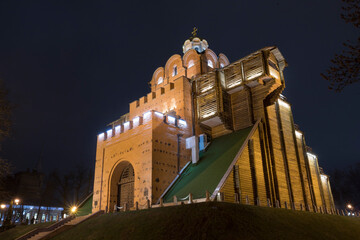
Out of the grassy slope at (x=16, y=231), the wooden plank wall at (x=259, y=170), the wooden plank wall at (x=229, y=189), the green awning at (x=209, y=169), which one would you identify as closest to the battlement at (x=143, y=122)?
the green awning at (x=209, y=169)

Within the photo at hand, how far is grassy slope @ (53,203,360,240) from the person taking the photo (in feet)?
35.2

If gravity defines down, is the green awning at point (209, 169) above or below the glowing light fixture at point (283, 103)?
below

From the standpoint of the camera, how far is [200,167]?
68.8 feet

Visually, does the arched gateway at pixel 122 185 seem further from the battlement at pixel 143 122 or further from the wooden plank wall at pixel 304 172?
the wooden plank wall at pixel 304 172

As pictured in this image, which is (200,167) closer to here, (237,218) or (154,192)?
(154,192)

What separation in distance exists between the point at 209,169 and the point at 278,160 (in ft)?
18.9

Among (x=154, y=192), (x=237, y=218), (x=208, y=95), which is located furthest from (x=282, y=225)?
(x=208, y=95)

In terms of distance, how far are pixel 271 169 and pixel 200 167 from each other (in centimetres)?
507

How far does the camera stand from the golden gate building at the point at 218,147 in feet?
65.3

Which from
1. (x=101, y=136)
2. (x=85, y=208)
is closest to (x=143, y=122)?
(x=101, y=136)

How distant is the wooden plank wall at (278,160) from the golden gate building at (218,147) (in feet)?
0.23

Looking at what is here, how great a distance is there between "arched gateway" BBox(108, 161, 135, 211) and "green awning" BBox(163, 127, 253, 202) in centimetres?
432

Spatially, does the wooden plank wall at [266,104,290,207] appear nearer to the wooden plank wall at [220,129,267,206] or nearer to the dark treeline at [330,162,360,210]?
the wooden plank wall at [220,129,267,206]

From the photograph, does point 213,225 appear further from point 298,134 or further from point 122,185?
point 298,134
